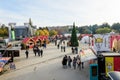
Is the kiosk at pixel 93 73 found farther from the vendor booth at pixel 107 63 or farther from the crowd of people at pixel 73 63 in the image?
the crowd of people at pixel 73 63

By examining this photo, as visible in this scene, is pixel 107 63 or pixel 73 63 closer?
pixel 107 63

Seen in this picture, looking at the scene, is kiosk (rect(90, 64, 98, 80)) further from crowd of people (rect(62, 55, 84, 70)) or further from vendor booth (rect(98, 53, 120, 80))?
crowd of people (rect(62, 55, 84, 70))

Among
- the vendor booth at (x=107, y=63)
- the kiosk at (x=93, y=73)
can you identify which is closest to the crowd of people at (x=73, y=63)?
the kiosk at (x=93, y=73)

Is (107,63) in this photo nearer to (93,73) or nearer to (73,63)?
(93,73)

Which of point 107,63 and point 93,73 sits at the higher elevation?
point 107,63

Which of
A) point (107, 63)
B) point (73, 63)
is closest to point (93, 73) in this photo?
point (107, 63)

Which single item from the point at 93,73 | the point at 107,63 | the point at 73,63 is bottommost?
the point at 73,63

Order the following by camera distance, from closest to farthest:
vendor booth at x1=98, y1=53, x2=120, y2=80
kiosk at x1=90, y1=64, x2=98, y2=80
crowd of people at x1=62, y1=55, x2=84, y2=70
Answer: vendor booth at x1=98, y1=53, x2=120, y2=80, kiosk at x1=90, y1=64, x2=98, y2=80, crowd of people at x1=62, y1=55, x2=84, y2=70

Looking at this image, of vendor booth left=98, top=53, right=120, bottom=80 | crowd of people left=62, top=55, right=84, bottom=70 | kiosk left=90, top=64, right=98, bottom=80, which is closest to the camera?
vendor booth left=98, top=53, right=120, bottom=80

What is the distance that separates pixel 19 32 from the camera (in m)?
75.9

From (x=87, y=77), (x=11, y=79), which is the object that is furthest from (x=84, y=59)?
(x=11, y=79)

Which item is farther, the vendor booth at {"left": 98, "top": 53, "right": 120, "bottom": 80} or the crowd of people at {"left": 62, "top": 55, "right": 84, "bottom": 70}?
the crowd of people at {"left": 62, "top": 55, "right": 84, "bottom": 70}

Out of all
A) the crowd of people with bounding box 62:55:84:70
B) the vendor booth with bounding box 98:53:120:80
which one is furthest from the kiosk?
the crowd of people with bounding box 62:55:84:70

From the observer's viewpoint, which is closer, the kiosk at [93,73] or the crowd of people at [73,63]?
the kiosk at [93,73]
